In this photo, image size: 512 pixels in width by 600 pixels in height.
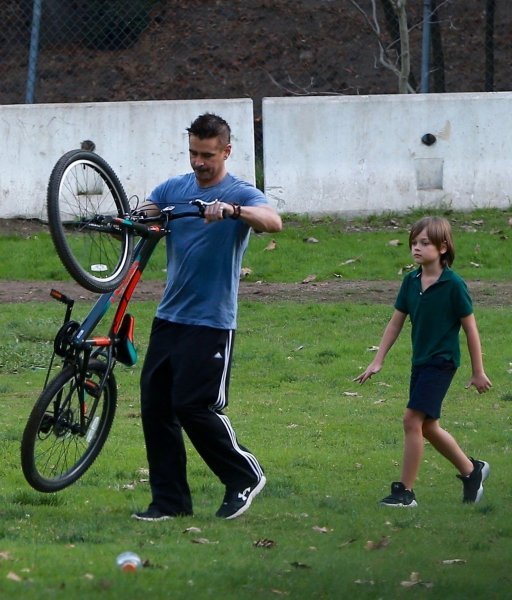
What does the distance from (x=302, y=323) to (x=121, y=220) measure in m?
6.03

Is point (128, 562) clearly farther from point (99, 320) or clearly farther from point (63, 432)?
point (99, 320)

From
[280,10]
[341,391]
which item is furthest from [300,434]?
[280,10]

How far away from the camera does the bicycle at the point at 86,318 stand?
6.02 metres

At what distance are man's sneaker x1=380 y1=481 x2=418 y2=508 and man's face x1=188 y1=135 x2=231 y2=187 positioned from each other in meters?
1.83

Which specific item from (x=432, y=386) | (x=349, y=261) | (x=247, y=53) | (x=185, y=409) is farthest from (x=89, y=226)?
(x=247, y=53)

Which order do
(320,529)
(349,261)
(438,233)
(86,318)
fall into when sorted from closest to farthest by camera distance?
(320,529)
(86,318)
(438,233)
(349,261)

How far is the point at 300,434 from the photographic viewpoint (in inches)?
333

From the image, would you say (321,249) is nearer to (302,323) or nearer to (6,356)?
(302,323)

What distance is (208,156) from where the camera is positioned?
19.9 ft

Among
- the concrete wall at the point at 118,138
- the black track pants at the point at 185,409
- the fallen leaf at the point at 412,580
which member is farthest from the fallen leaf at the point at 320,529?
the concrete wall at the point at 118,138

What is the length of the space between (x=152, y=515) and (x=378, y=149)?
9111 mm

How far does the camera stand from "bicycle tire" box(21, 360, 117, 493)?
6.05 meters

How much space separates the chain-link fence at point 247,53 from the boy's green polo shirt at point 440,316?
533 inches

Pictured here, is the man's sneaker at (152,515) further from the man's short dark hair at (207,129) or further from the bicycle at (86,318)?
the man's short dark hair at (207,129)
